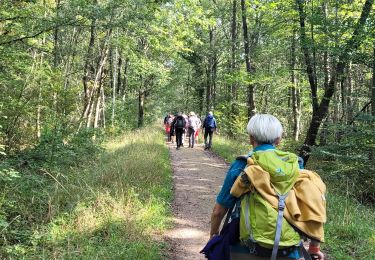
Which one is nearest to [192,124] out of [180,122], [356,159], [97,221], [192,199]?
[180,122]

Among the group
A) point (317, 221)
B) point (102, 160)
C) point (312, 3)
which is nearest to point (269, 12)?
point (312, 3)

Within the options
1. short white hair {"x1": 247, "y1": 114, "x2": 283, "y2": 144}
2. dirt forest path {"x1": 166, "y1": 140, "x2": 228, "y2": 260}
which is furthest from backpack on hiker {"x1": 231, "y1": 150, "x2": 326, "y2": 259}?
dirt forest path {"x1": 166, "y1": 140, "x2": 228, "y2": 260}

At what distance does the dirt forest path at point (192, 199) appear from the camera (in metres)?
6.34

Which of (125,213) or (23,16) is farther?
(23,16)

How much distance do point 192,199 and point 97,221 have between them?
3.37 meters

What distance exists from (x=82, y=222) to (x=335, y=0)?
11.1 meters

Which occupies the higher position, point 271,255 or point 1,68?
point 1,68

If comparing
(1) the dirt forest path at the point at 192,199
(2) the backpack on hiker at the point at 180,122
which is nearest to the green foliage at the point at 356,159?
(1) the dirt forest path at the point at 192,199

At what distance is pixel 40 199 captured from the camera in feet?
24.3

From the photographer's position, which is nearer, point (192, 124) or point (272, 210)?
point (272, 210)

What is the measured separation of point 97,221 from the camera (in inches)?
245

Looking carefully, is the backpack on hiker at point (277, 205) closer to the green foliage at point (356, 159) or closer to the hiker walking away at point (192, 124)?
the green foliage at point (356, 159)

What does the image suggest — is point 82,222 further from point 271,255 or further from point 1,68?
point 1,68

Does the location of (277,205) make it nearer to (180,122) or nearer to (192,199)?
(192,199)
